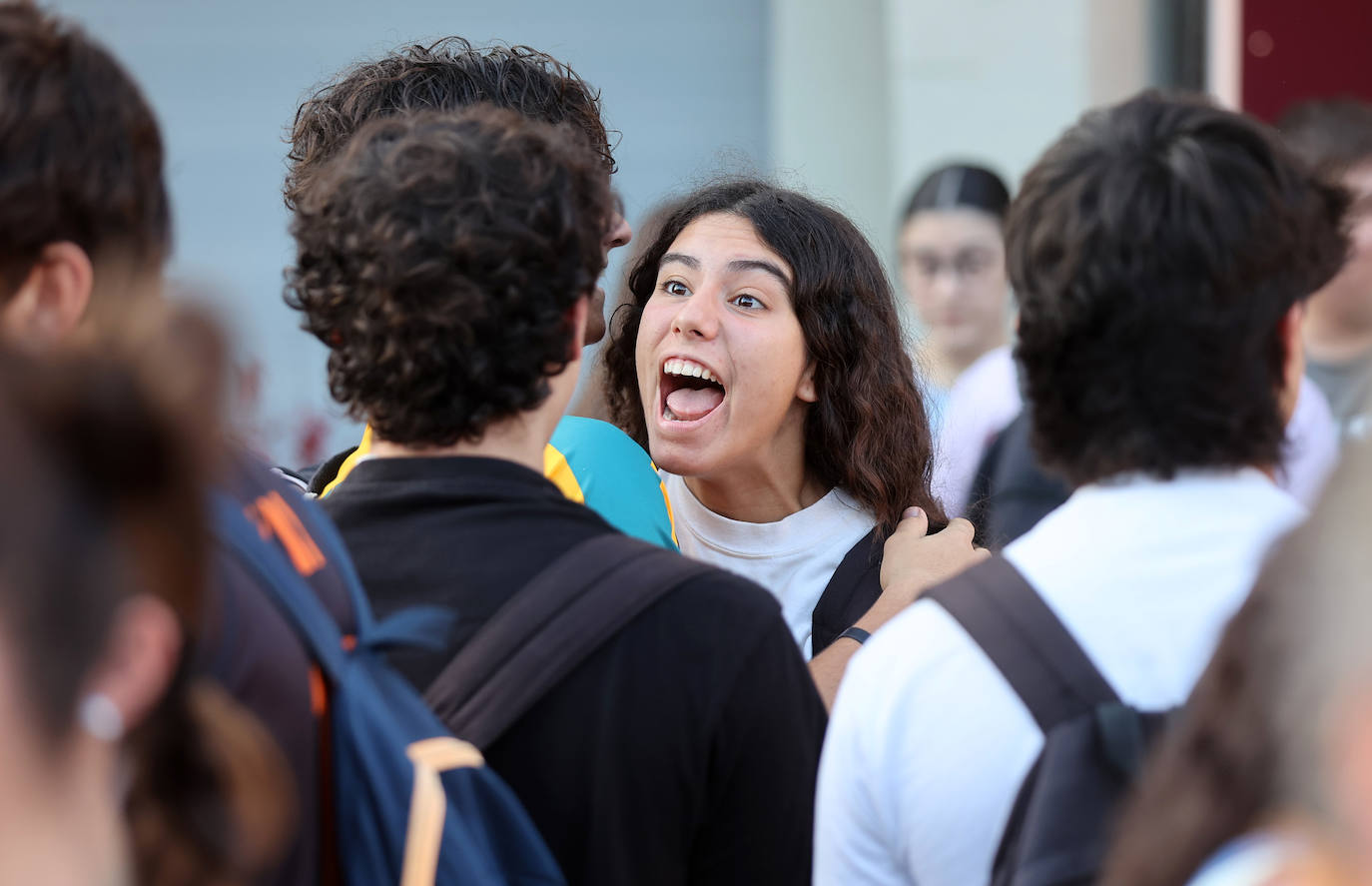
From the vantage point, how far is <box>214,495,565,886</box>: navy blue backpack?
1.15 metres

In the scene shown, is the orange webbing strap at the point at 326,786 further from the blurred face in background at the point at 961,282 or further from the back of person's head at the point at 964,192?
the back of person's head at the point at 964,192

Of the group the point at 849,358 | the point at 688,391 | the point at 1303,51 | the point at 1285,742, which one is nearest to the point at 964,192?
the point at 1303,51

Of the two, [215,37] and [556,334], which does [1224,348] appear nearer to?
[556,334]

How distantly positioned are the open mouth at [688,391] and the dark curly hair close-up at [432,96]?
0.49 m

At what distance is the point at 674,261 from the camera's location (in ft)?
8.77

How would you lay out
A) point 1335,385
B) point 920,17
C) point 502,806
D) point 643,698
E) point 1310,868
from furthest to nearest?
point 920,17 → point 1335,385 → point 643,698 → point 502,806 → point 1310,868

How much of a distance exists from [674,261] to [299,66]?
423 centimetres

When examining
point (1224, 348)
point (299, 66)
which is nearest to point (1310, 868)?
point (1224, 348)

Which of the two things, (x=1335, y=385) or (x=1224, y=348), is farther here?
(x=1335, y=385)

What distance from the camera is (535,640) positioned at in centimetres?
139

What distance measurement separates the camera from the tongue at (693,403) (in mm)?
2629

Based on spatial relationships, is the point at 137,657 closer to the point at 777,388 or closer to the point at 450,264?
the point at 450,264

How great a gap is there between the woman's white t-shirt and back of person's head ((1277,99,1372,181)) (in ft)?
4.99

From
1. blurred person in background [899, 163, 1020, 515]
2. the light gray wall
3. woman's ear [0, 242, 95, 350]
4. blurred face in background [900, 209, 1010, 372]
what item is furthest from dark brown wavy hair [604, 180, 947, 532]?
the light gray wall
